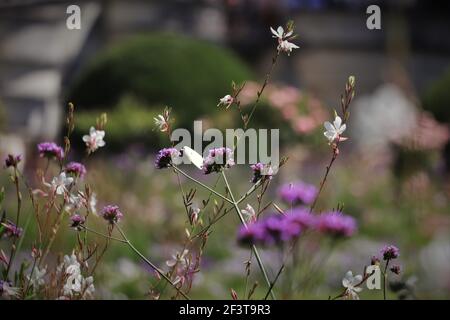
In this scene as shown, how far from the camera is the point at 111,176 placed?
8438 millimetres

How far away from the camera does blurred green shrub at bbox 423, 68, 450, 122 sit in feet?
30.6

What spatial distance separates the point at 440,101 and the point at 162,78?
11.1ft

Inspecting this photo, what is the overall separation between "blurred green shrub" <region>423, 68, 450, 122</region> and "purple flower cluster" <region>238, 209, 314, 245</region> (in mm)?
7464

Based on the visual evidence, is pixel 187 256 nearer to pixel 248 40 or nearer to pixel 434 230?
pixel 434 230

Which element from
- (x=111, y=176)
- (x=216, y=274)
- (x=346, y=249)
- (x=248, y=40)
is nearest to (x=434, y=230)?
(x=346, y=249)

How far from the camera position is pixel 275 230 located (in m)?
2.18

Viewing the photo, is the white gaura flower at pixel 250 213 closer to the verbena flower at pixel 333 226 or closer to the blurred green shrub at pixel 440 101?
the verbena flower at pixel 333 226

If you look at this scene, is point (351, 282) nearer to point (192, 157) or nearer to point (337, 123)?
point (337, 123)

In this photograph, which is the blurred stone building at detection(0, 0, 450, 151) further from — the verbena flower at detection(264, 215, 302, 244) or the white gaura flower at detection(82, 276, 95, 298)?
the verbena flower at detection(264, 215, 302, 244)

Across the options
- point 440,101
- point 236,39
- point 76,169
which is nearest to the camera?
point 76,169

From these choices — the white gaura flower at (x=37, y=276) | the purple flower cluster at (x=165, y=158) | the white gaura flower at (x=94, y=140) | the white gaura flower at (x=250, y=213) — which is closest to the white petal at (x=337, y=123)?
the white gaura flower at (x=250, y=213)

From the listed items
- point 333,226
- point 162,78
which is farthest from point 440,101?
point 333,226

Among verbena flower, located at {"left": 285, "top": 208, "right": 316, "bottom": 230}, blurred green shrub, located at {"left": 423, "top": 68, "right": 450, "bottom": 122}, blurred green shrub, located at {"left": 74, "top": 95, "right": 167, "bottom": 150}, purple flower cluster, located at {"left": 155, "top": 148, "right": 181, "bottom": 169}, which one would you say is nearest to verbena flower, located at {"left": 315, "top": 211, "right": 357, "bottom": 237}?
verbena flower, located at {"left": 285, "top": 208, "right": 316, "bottom": 230}

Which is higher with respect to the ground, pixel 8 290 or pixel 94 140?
pixel 94 140
